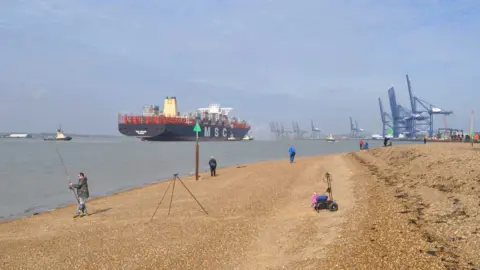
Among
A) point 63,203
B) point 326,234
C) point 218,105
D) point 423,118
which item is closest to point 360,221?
point 326,234

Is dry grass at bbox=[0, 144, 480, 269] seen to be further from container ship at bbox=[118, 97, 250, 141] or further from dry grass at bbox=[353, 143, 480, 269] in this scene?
container ship at bbox=[118, 97, 250, 141]

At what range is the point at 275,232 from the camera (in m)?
10.5

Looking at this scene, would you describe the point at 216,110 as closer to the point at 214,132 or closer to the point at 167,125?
the point at 214,132

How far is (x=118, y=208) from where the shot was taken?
54.3ft

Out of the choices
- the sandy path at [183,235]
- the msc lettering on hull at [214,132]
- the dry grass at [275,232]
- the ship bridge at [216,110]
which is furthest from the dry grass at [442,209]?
the ship bridge at [216,110]

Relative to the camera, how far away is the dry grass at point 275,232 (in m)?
7.87

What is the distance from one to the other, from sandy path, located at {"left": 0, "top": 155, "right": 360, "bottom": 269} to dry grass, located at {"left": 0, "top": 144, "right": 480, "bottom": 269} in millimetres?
26

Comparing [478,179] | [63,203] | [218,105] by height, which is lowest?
[63,203]

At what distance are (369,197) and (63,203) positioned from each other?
573 inches

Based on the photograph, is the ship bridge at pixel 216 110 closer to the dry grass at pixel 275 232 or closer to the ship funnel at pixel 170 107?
the ship funnel at pixel 170 107

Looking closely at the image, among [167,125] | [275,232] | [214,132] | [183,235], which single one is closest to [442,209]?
[275,232]

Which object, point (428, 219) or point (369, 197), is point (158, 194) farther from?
point (428, 219)

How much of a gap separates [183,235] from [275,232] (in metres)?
2.43

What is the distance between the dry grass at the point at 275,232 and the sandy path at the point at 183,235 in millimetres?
26
